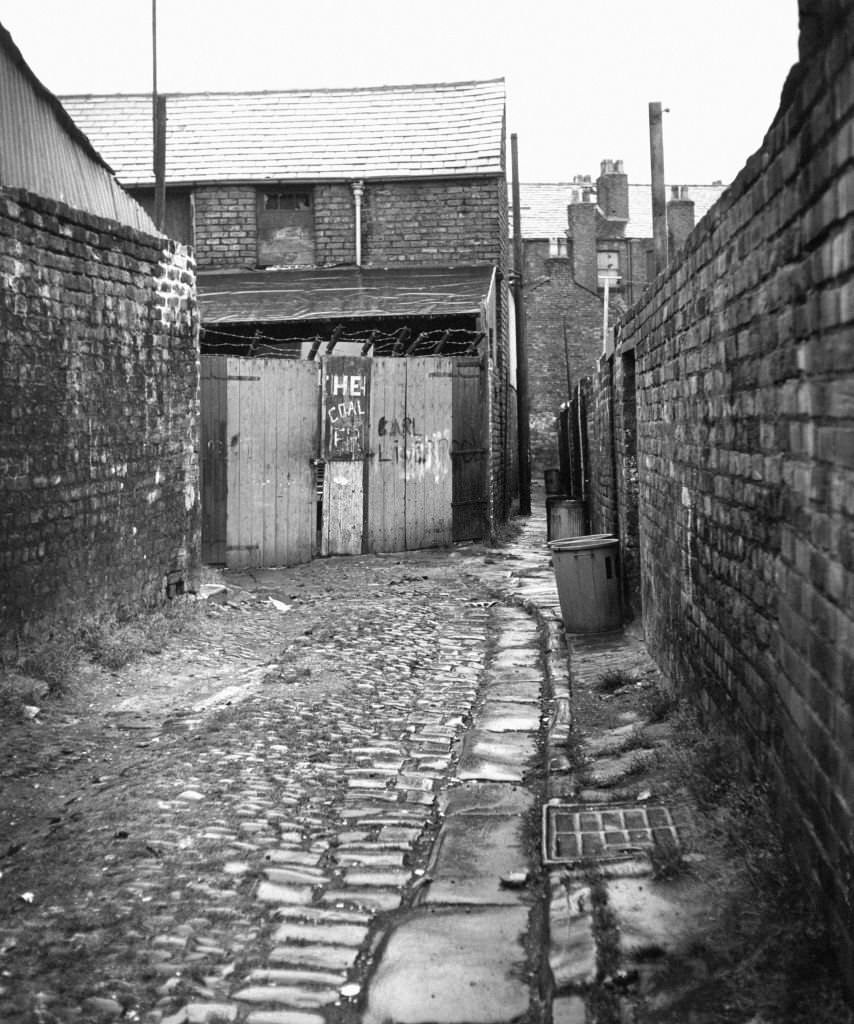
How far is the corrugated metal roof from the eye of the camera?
58.7ft

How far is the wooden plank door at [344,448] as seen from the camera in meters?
14.7

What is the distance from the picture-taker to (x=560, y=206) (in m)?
45.1

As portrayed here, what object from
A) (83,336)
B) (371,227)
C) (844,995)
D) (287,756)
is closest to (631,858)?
(844,995)

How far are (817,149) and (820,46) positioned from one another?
313mm

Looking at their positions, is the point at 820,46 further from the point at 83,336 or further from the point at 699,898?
the point at 83,336

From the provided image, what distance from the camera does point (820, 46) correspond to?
3412 mm

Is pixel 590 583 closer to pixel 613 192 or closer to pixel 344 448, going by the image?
pixel 344 448

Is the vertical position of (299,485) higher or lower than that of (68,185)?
lower

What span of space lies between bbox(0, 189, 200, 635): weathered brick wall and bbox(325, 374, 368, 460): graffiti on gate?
3.44 m

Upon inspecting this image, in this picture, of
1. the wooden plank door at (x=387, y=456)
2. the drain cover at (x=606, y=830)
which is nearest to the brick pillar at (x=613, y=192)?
the wooden plank door at (x=387, y=456)

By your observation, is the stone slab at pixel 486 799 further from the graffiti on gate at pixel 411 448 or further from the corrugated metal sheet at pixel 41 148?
the graffiti on gate at pixel 411 448

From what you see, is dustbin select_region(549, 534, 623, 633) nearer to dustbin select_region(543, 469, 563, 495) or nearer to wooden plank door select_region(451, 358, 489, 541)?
wooden plank door select_region(451, 358, 489, 541)

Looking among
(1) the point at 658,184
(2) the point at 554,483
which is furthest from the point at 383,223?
(1) the point at 658,184

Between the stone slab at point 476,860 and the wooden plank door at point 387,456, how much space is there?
9966mm
